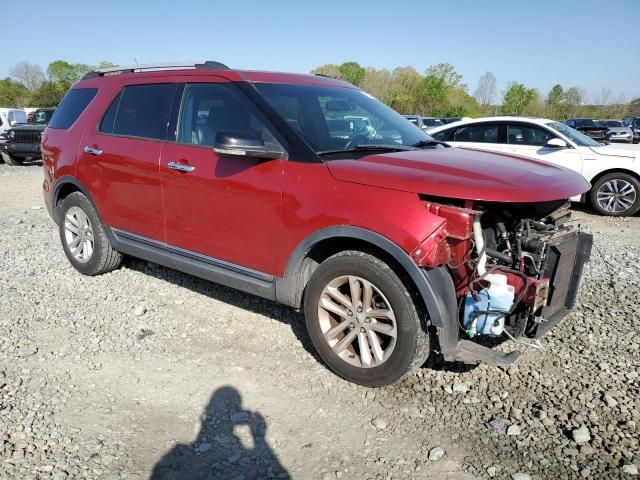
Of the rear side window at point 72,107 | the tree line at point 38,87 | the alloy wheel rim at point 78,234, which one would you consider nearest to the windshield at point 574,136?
the rear side window at point 72,107

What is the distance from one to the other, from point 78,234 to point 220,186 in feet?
7.70

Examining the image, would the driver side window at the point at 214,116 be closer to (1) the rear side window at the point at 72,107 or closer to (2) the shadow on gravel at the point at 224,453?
(1) the rear side window at the point at 72,107

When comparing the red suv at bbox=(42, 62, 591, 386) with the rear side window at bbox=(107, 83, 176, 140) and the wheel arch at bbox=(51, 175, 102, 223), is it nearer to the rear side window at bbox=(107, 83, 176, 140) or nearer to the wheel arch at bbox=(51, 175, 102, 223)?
the rear side window at bbox=(107, 83, 176, 140)

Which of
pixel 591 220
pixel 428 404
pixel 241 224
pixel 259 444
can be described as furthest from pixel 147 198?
pixel 591 220

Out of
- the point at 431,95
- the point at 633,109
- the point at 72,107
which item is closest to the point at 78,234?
the point at 72,107

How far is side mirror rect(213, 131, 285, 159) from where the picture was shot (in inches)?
132

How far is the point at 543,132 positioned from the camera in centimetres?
949

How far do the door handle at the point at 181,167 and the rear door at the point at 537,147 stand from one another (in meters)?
6.99

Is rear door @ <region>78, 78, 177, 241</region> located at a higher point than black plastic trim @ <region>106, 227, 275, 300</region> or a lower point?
higher

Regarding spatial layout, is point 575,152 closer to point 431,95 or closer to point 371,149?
point 371,149

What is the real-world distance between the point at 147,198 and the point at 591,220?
7.37 m

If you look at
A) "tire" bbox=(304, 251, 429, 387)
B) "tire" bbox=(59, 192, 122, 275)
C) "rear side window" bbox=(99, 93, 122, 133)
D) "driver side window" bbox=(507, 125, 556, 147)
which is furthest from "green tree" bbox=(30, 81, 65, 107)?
"tire" bbox=(304, 251, 429, 387)

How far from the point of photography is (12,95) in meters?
58.3

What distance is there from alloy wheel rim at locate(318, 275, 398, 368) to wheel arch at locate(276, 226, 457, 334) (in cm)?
23
